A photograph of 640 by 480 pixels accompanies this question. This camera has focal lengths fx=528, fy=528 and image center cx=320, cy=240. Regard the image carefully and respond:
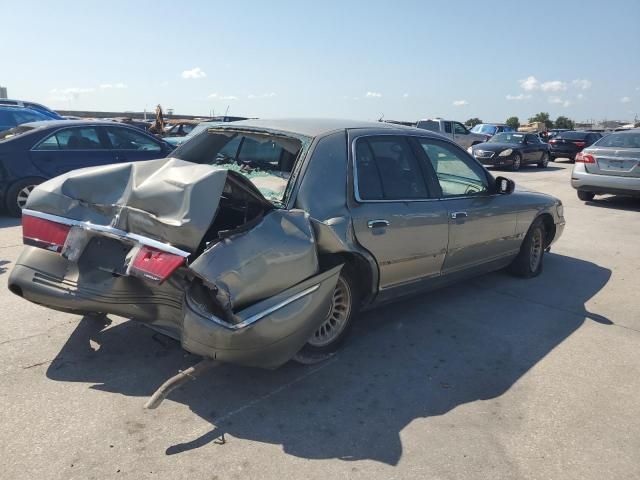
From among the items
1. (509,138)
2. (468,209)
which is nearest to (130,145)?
(468,209)

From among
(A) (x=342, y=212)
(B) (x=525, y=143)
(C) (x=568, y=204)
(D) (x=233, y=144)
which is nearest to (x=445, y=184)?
(A) (x=342, y=212)

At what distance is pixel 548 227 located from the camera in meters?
6.23

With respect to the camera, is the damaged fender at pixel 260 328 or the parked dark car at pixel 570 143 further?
the parked dark car at pixel 570 143

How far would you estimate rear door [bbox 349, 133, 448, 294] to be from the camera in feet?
12.7

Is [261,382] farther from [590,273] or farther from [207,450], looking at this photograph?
[590,273]

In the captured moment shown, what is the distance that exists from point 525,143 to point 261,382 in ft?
62.8

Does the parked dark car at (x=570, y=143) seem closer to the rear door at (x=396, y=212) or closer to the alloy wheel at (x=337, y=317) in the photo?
the rear door at (x=396, y=212)

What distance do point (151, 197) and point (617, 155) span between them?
10.4 meters

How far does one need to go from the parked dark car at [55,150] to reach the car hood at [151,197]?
534 cm

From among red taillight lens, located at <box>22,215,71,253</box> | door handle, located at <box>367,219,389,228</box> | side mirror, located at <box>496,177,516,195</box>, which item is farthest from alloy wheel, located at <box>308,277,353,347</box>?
side mirror, located at <box>496,177,516,195</box>

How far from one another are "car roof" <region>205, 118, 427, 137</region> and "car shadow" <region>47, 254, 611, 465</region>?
1.62 meters

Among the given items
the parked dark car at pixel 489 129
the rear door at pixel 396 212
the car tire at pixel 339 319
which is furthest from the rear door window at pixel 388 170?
the parked dark car at pixel 489 129

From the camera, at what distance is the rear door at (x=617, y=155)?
10453 millimetres

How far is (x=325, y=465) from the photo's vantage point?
105 inches
